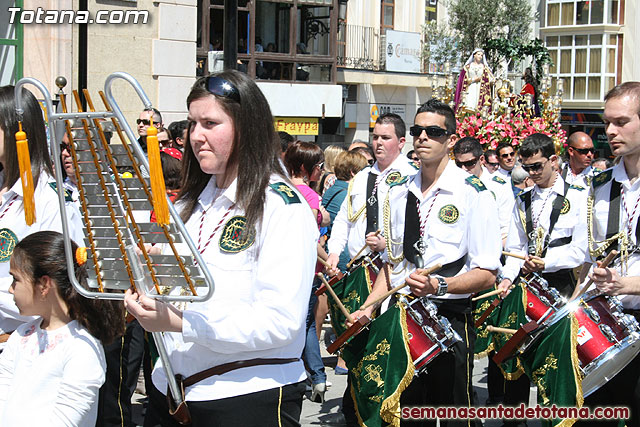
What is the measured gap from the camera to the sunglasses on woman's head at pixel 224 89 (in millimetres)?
2996

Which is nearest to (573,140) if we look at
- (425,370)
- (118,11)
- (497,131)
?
(497,131)

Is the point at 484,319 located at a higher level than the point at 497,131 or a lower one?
lower

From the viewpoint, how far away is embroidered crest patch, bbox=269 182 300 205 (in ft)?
9.82

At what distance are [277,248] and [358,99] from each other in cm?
3340

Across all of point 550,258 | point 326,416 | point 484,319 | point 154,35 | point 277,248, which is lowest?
point 326,416

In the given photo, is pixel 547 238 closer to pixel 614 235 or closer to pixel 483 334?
pixel 483 334

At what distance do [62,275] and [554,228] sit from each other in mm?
4163

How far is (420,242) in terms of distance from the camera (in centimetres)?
523

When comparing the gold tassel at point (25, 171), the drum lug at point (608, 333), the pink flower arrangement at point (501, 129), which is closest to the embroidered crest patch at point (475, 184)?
the drum lug at point (608, 333)

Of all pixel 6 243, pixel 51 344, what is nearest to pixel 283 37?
pixel 6 243

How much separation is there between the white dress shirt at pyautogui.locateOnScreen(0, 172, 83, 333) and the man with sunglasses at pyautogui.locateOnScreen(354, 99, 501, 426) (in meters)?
1.99

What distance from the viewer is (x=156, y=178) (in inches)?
98.1

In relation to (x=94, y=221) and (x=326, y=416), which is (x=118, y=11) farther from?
(x=94, y=221)

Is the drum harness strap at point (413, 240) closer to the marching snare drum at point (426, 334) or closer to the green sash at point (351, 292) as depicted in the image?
the marching snare drum at point (426, 334)
